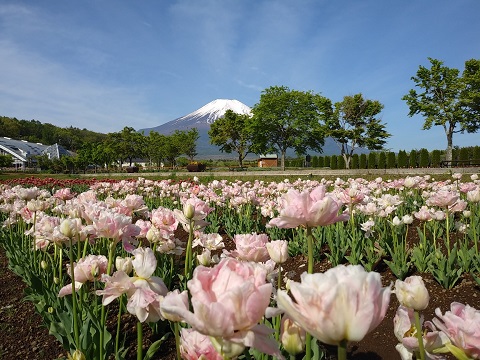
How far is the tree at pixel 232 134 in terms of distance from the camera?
154 feet

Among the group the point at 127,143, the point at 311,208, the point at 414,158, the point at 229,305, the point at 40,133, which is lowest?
the point at 229,305

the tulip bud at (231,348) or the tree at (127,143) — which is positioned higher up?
the tree at (127,143)

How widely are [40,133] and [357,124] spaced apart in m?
135

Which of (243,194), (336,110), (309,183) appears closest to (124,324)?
(243,194)

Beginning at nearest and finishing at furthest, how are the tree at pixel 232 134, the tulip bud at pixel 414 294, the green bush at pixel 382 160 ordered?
1. the tulip bud at pixel 414 294
2. the green bush at pixel 382 160
3. the tree at pixel 232 134

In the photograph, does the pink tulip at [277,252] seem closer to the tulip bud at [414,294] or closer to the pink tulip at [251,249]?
the pink tulip at [251,249]

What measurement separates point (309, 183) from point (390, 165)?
30.6 metres

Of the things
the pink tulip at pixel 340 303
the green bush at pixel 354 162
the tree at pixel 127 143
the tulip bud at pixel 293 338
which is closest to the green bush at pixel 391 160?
the green bush at pixel 354 162

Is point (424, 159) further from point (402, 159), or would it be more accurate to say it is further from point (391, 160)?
point (391, 160)

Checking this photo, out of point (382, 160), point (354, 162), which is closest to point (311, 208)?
point (382, 160)

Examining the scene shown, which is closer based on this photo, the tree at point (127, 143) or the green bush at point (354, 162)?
the green bush at point (354, 162)

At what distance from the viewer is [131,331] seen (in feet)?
9.05

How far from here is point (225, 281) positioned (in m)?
0.78

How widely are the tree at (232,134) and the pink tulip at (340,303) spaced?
45.5 metres
